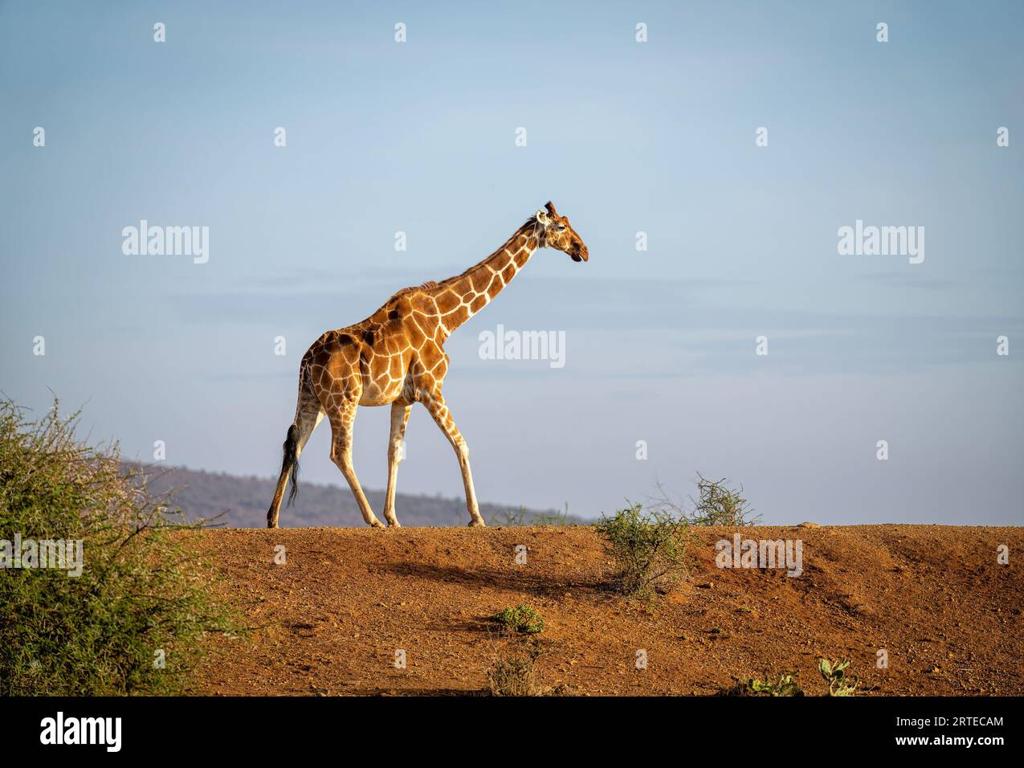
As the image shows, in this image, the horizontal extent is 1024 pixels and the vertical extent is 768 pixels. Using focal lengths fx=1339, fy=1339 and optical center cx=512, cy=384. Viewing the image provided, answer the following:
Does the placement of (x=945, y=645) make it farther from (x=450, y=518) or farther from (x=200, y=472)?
(x=450, y=518)

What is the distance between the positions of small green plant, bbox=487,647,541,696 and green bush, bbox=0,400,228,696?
3.05 metres

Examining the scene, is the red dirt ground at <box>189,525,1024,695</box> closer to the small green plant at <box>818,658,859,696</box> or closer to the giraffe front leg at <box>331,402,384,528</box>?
the small green plant at <box>818,658,859,696</box>

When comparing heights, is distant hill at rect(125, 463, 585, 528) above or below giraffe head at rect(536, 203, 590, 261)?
below

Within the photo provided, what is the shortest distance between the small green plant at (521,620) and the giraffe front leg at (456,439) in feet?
11.9

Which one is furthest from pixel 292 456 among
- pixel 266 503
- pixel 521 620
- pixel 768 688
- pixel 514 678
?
pixel 266 503

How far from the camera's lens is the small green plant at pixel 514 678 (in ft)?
46.6

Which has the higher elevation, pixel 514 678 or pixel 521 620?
pixel 521 620

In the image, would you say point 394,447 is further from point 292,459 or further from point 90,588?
point 90,588

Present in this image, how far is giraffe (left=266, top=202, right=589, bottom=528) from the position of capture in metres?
20.0

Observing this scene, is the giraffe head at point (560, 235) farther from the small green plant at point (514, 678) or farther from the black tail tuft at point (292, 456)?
the small green plant at point (514, 678)

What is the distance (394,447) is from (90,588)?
7.45 meters

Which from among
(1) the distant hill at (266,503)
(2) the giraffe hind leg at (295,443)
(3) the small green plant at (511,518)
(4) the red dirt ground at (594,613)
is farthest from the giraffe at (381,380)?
(1) the distant hill at (266,503)

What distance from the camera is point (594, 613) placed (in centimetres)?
1744

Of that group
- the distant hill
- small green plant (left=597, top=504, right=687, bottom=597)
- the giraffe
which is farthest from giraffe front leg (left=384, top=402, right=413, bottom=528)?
the distant hill
